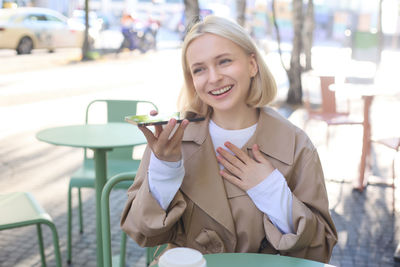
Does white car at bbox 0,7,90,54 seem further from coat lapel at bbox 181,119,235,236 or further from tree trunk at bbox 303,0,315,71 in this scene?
coat lapel at bbox 181,119,235,236

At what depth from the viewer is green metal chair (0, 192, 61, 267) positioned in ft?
8.27

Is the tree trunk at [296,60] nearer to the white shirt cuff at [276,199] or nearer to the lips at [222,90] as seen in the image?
the lips at [222,90]

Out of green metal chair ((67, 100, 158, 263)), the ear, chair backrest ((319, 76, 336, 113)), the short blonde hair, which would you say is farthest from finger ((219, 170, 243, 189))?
chair backrest ((319, 76, 336, 113))

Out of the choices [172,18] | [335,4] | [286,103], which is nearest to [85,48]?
[286,103]

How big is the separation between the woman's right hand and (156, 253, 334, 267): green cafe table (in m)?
0.38

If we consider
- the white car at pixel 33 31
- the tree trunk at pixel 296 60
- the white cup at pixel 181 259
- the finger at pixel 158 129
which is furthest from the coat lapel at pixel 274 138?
the white car at pixel 33 31

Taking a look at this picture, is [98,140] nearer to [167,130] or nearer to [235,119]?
[235,119]

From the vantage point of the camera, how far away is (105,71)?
14688mm

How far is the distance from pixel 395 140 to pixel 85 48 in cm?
1414

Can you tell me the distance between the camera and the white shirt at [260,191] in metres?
1.66

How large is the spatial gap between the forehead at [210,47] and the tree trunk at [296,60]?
332 inches

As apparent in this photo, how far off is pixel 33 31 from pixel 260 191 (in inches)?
698

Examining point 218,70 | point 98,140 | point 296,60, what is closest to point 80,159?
point 98,140

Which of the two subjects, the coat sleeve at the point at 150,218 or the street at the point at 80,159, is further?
the street at the point at 80,159
